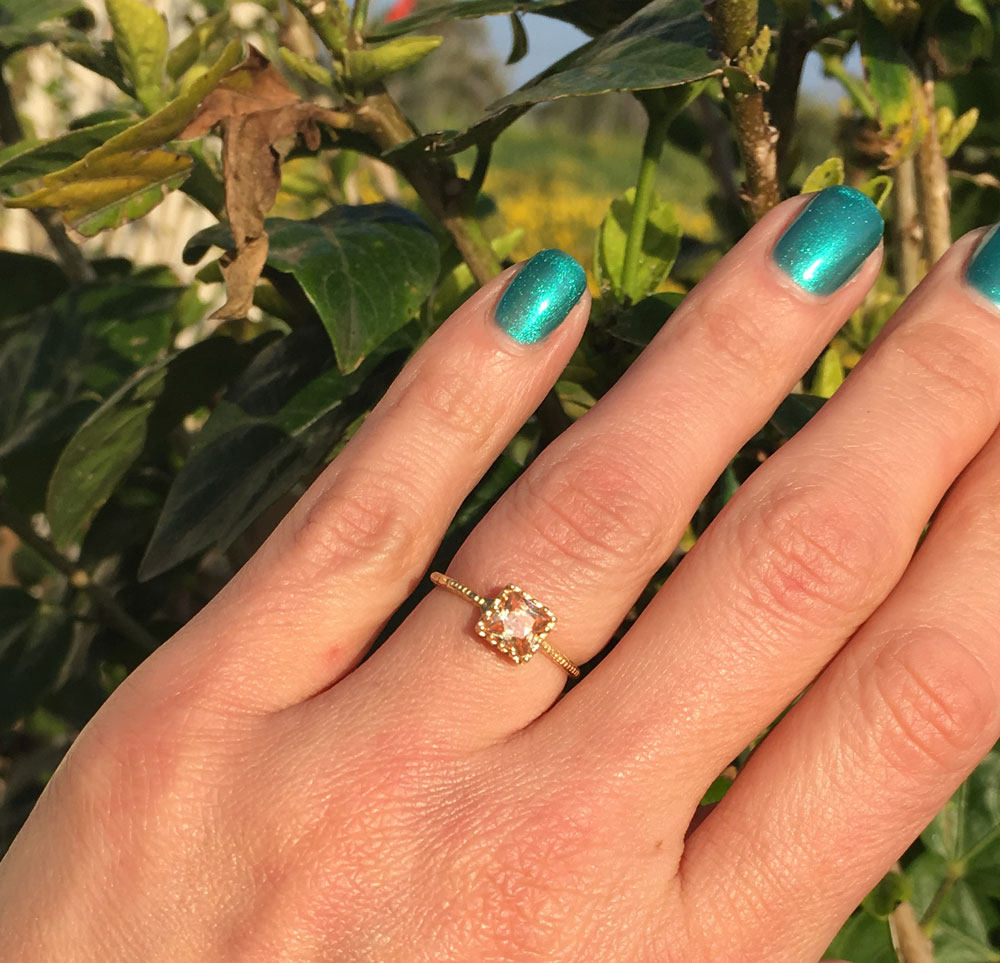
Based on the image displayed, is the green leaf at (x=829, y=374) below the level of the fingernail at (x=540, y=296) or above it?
below

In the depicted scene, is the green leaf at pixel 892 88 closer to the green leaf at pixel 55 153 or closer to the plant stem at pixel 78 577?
the green leaf at pixel 55 153

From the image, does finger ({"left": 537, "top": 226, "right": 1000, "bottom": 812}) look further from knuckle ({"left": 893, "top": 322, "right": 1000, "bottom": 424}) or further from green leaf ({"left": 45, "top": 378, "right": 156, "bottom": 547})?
green leaf ({"left": 45, "top": 378, "right": 156, "bottom": 547})

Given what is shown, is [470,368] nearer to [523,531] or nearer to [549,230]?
[523,531]

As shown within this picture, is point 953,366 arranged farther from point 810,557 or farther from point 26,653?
point 26,653

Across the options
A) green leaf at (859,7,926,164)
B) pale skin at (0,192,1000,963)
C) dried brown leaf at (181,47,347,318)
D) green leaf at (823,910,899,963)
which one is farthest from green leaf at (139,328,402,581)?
green leaf at (823,910,899,963)

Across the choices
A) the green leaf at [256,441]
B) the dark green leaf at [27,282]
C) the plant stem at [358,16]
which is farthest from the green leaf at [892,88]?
the dark green leaf at [27,282]

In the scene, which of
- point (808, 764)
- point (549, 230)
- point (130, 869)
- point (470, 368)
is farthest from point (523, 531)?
point (549, 230)

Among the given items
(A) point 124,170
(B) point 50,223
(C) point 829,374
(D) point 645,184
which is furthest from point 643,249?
(B) point 50,223
